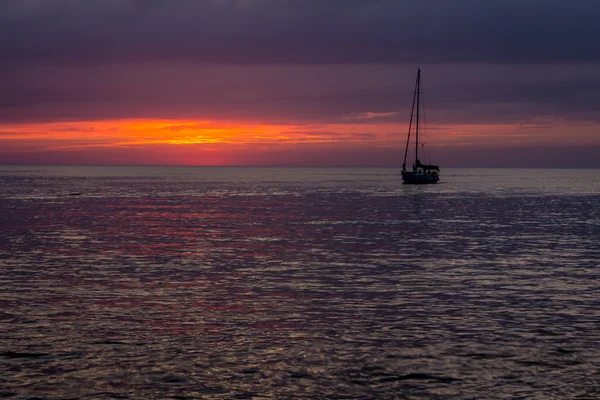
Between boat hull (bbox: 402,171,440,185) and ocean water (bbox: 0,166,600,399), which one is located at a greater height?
boat hull (bbox: 402,171,440,185)

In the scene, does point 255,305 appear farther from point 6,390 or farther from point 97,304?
point 6,390

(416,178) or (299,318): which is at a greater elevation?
(416,178)

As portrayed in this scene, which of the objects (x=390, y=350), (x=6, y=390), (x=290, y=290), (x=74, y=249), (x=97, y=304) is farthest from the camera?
(x=74, y=249)

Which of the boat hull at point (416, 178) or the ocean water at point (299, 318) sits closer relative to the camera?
the ocean water at point (299, 318)

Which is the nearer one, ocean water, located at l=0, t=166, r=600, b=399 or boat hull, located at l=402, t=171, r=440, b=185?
ocean water, located at l=0, t=166, r=600, b=399

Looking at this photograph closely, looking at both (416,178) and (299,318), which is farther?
(416,178)

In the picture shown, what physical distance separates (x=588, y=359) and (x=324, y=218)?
158 feet

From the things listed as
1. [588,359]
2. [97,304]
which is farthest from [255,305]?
[588,359]

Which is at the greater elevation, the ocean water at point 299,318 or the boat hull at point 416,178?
the boat hull at point 416,178

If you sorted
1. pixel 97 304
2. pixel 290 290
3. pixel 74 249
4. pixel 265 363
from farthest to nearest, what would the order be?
Result: 1. pixel 74 249
2. pixel 290 290
3. pixel 97 304
4. pixel 265 363

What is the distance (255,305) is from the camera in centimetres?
2258

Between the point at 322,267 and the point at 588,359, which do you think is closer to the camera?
the point at 588,359

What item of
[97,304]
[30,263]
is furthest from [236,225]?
[97,304]

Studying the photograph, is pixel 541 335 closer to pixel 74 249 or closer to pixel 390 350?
pixel 390 350
